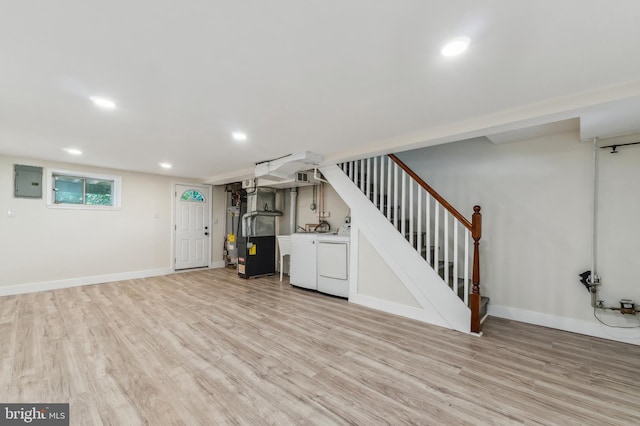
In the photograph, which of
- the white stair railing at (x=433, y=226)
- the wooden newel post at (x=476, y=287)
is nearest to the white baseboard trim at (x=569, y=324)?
the white stair railing at (x=433, y=226)

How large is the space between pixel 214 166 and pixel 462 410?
5.37 meters

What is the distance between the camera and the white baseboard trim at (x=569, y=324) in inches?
115

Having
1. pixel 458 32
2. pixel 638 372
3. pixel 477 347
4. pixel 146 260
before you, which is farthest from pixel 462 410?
pixel 146 260

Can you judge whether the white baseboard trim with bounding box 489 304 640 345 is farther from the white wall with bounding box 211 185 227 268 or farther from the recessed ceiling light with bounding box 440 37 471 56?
the white wall with bounding box 211 185 227 268

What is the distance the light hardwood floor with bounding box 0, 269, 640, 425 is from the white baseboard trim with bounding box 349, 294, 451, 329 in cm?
18

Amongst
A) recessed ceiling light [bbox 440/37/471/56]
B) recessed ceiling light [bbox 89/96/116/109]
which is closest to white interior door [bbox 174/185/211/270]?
recessed ceiling light [bbox 89/96/116/109]

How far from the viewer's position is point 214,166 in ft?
18.1

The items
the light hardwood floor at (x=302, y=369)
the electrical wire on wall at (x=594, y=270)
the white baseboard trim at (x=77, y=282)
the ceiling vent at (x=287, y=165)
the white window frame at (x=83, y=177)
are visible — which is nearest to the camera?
the light hardwood floor at (x=302, y=369)

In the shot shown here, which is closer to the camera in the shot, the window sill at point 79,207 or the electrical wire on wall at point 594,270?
the electrical wire on wall at point 594,270

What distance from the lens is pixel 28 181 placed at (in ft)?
15.8

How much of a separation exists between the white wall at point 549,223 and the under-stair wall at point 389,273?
2.94ft

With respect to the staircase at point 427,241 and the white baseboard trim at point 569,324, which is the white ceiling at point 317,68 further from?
the white baseboard trim at point 569,324

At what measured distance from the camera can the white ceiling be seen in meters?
1.46

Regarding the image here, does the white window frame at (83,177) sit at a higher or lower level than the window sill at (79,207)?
higher
